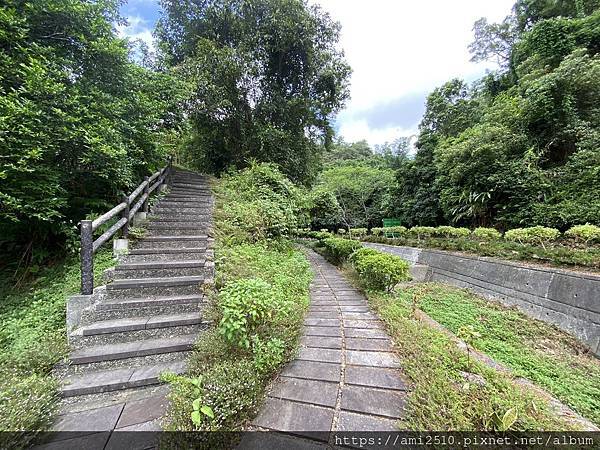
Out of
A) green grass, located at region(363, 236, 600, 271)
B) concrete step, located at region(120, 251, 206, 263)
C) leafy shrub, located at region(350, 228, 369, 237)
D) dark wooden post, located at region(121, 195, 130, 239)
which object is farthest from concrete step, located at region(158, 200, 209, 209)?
leafy shrub, located at region(350, 228, 369, 237)

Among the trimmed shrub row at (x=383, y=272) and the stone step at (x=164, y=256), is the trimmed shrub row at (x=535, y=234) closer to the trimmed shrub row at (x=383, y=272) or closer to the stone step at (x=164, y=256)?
the trimmed shrub row at (x=383, y=272)

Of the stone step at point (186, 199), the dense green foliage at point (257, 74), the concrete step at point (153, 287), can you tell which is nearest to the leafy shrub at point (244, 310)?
Result: the concrete step at point (153, 287)

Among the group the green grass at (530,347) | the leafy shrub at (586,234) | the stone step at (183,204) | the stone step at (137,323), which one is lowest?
the green grass at (530,347)

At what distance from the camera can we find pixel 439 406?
64.7 inches

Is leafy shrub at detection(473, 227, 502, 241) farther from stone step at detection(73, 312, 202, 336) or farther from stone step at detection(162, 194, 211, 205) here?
stone step at detection(162, 194, 211, 205)

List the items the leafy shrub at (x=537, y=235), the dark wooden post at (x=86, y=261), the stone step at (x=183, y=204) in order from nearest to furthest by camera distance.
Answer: the dark wooden post at (x=86, y=261), the leafy shrub at (x=537, y=235), the stone step at (x=183, y=204)

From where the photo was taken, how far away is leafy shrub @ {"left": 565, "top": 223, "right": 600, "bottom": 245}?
439 cm

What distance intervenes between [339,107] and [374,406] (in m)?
10.7

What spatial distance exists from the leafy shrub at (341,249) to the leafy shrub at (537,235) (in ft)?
13.2

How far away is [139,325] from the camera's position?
258 cm

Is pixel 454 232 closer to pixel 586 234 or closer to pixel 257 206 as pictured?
pixel 586 234

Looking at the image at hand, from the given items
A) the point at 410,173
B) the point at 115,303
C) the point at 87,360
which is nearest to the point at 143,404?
the point at 87,360

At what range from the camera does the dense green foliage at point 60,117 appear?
2.91 m

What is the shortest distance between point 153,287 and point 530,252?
24.5ft
